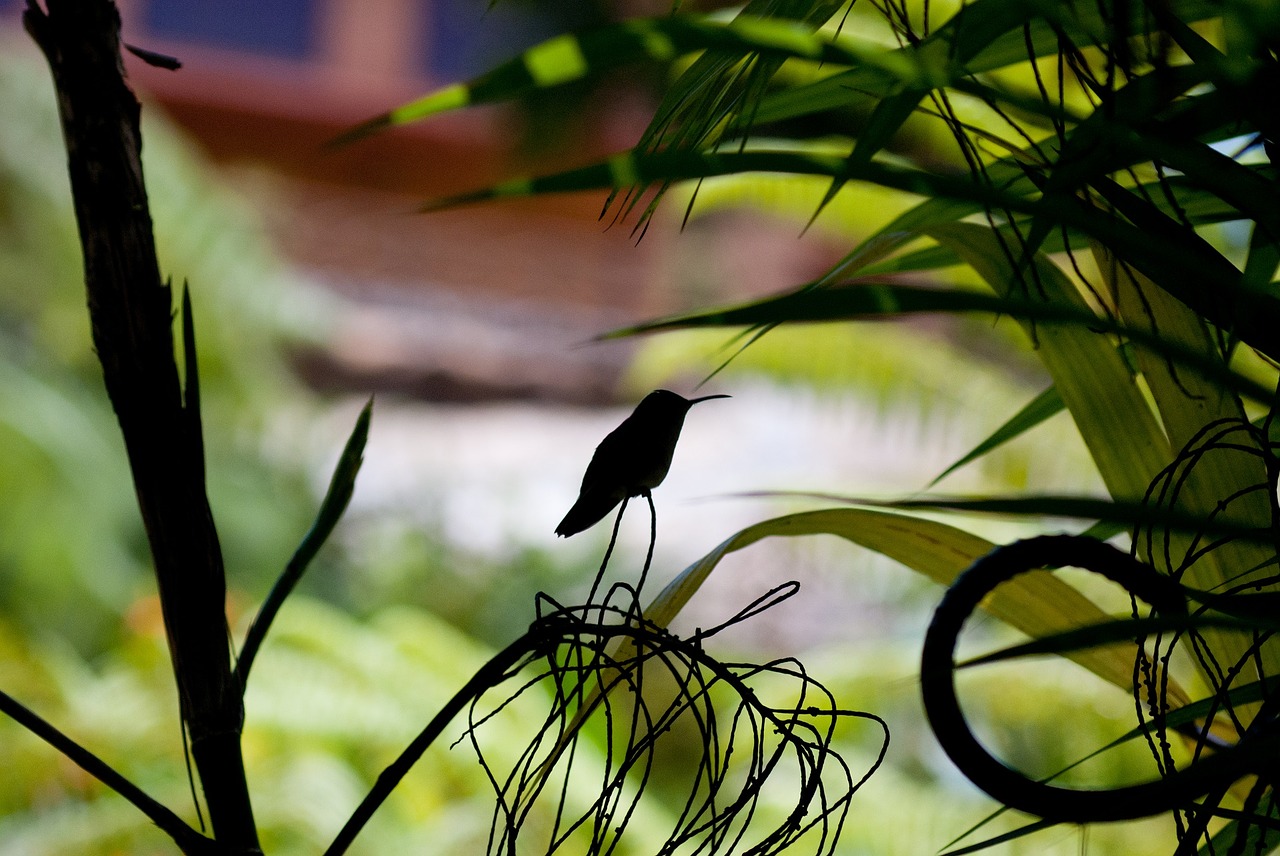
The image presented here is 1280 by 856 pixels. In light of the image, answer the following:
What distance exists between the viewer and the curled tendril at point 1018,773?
0.22m

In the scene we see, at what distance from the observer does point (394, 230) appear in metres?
5.30

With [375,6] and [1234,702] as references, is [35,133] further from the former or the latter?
[1234,702]

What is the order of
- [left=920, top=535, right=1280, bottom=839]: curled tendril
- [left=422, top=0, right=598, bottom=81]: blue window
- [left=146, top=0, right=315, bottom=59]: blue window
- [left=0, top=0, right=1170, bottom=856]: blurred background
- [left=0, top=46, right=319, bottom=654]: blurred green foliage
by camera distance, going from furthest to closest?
[left=146, top=0, right=315, bottom=59]: blue window → [left=422, top=0, right=598, bottom=81]: blue window → [left=0, top=46, right=319, bottom=654]: blurred green foliage → [left=0, top=0, right=1170, bottom=856]: blurred background → [left=920, top=535, right=1280, bottom=839]: curled tendril

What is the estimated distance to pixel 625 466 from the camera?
0.27m

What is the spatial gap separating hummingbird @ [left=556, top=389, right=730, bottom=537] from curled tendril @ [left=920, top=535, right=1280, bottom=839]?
8cm

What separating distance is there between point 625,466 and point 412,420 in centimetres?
438

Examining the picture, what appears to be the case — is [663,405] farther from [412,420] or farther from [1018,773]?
[412,420]

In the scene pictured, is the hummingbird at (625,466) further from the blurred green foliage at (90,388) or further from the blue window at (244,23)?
the blue window at (244,23)

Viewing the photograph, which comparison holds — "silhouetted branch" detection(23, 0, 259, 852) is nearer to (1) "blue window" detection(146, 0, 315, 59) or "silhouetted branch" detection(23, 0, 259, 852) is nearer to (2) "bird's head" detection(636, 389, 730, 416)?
(2) "bird's head" detection(636, 389, 730, 416)

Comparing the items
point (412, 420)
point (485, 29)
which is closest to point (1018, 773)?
point (412, 420)

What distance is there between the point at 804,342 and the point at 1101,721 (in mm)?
956

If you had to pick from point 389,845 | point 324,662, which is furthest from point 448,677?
point 389,845

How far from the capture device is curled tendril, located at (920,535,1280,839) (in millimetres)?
223

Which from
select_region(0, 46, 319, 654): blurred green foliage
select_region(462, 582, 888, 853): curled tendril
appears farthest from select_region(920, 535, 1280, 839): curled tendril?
select_region(0, 46, 319, 654): blurred green foliage
